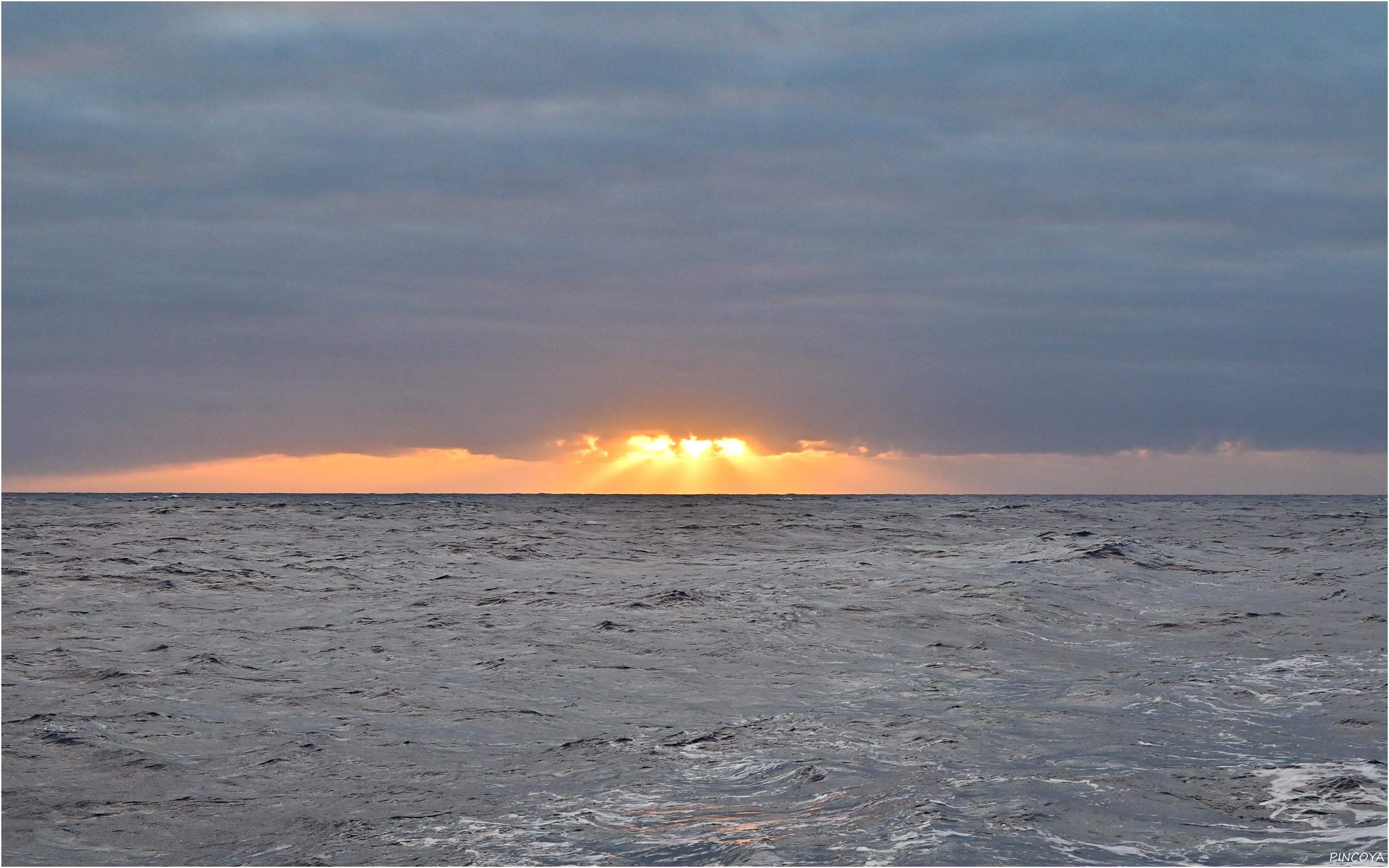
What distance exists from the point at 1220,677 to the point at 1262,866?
9145 millimetres

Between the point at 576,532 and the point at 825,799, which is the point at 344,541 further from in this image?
the point at 825,799

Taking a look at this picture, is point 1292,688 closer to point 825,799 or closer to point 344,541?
point 825,799

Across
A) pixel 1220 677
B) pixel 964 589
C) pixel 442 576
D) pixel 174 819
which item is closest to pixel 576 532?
pixel 442 576

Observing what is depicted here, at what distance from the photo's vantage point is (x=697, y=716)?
15078mm

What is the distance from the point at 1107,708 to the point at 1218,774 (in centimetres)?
361

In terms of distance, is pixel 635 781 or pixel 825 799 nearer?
pixel 825 799

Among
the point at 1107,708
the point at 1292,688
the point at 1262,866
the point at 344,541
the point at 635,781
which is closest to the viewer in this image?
the point at 1262,866

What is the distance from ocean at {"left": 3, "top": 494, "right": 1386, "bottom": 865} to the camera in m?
9.91

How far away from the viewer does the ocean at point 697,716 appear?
32.5ft

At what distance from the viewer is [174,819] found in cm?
1054

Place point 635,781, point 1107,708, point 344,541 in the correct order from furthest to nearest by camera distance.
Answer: point 344,541
point 1107,708
point 635,781

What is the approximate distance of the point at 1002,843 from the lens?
9492 mm

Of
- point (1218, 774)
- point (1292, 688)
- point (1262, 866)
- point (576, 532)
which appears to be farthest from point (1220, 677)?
point (576, 532)

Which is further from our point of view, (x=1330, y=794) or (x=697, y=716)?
(x=697, y=716)
